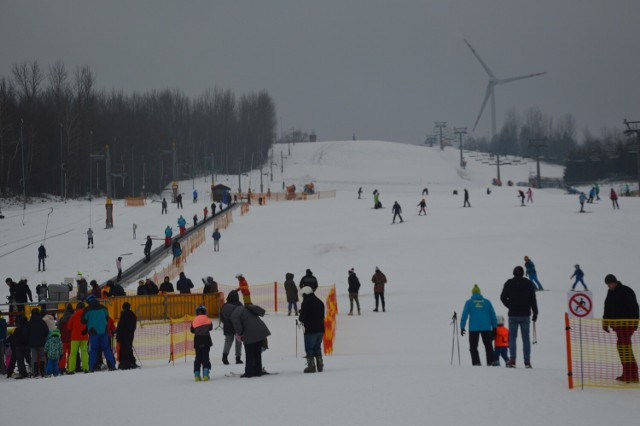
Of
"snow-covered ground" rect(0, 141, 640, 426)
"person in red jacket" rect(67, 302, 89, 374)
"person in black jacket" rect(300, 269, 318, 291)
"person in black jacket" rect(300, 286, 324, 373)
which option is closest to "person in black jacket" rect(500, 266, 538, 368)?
"snow-covered ground" rect(0, 141, 640, 426)

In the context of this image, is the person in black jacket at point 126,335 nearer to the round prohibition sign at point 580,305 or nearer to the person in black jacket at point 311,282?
the person in black jacket at point 311,282

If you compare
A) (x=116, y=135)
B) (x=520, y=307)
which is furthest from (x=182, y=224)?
(x=116, y=135)

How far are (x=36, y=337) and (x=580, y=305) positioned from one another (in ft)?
32.7

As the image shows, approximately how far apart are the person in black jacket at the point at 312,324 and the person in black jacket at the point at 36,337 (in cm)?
574

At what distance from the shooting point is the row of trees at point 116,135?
9325 cm

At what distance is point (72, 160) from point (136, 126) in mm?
25511

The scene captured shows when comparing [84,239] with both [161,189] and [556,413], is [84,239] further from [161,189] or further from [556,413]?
[161,189]

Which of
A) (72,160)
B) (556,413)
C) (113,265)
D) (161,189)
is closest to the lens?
(556,413)

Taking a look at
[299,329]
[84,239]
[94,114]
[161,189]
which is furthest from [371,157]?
[299,329]

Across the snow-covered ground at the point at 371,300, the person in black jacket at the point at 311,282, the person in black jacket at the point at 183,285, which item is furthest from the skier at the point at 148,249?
the person in black jacket at the point at 311,282

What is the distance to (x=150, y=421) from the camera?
9516 mm

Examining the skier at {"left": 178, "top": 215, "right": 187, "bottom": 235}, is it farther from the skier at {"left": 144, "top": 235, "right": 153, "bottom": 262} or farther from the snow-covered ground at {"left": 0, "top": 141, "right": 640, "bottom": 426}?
the skier at {"left": 144, "top": 235, "right": 153, "bottom": 262}

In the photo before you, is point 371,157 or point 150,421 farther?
point 371,157

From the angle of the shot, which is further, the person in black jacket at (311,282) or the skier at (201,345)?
the person in black jacket at (311,282)
